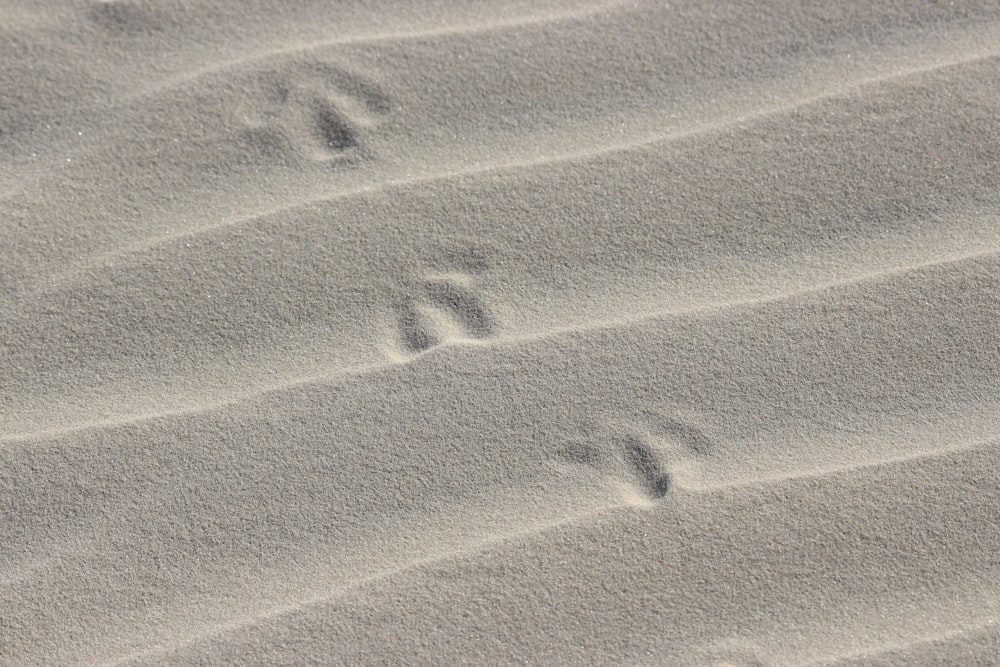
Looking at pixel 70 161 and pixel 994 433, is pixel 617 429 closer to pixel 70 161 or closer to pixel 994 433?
pixel 994 433

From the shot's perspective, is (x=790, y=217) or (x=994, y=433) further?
(x=790, y=217)

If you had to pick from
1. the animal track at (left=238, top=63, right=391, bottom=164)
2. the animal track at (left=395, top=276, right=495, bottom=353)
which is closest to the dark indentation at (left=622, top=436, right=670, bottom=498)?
the animal track at (left=395, top=276, right=495, bottom=353)

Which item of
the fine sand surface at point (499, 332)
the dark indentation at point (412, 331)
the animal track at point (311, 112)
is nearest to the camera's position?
the fine sand surface at point (499, 332)

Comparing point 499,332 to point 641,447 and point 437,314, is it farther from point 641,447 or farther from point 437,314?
point 641,447

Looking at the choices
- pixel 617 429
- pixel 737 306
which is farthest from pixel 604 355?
pixel 737 306

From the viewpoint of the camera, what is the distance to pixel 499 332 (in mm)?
1574

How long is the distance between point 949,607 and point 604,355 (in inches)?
25.4

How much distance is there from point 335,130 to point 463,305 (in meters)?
0.41

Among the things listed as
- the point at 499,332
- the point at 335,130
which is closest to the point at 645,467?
the point at 499,332

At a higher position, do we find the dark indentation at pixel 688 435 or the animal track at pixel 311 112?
the animal track at pixel 311 112

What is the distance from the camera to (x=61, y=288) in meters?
1.61

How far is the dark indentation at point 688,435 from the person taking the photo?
4.96 feet

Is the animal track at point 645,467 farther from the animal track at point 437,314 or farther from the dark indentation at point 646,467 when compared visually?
the animal track at point 437,314

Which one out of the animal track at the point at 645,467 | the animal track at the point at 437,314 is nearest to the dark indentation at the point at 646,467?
the animal track at the point at 645,467
